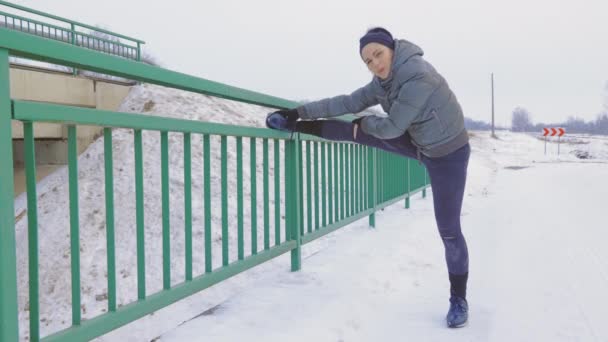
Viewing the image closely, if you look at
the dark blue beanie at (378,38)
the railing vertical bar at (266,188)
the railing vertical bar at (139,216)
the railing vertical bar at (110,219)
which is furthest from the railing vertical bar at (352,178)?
the railing vertical bar at (110,219)

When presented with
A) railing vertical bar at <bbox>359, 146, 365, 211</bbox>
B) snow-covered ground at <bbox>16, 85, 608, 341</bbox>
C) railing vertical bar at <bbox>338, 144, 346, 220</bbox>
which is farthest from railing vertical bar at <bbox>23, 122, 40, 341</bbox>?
railing vertical bar at <bbox>359, 146, 365, 211</bbox>

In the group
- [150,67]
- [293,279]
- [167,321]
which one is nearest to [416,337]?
[293,279]

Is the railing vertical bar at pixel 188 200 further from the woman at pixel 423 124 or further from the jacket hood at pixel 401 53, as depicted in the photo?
the jacket hood at pixel 401 53

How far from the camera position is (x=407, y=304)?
269 centimetres

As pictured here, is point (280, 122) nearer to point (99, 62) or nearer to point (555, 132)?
point (99, 62)

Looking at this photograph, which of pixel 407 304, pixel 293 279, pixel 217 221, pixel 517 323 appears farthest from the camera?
pixel 217 221

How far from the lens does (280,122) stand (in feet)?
9.62

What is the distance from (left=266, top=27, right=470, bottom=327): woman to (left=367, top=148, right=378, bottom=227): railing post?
7.84 ft

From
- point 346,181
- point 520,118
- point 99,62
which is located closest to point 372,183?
point 346,181

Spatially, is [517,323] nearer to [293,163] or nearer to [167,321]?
[293,163]

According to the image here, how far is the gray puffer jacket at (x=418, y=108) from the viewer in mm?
2148

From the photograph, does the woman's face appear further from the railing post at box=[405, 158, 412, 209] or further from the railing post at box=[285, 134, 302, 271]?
the railing post at box=[405, 158, 412, 209]

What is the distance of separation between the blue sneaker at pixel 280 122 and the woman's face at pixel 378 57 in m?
0.78

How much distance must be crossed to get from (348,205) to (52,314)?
368cm
